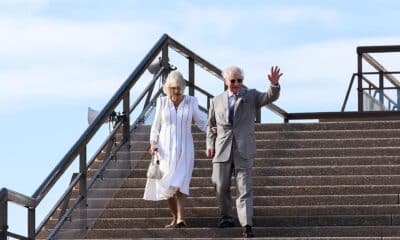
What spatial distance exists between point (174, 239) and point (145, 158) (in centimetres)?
278

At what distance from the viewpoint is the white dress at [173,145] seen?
16.5m

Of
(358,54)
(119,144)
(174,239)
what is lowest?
(174,239)

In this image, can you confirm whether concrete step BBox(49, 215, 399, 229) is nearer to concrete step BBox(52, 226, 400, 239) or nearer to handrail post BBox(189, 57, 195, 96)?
concrete step BBox(52, 226, 400, 239)

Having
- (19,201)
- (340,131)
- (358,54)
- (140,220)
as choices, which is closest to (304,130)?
(340,131)

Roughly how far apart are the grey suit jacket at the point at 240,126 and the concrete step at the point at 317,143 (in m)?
2.06

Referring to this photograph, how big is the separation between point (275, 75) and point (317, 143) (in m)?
2.94

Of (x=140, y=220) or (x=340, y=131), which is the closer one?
(x=140, y=220)

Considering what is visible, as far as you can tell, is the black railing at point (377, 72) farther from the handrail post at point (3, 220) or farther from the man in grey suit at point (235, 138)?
the handrail post at point (3, 220)

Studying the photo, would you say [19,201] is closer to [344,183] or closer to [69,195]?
[69,195]

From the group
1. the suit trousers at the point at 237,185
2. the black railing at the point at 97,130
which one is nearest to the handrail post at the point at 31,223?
the black railing at the point at 97,130

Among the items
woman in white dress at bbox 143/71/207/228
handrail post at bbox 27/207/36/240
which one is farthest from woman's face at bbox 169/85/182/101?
handrail post at bbox 27/207/36/240

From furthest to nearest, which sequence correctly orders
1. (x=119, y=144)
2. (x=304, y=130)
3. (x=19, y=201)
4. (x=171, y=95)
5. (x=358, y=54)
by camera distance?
(x=358, y=54) → (x=304, y=130) → (x=119, y=144) → (x=171, y=95) → (x=19, y=201)

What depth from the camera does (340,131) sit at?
1917 centimetres

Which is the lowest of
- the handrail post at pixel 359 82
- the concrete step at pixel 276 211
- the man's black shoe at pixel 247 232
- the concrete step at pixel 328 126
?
the man's black shoe at pixel 247 232
